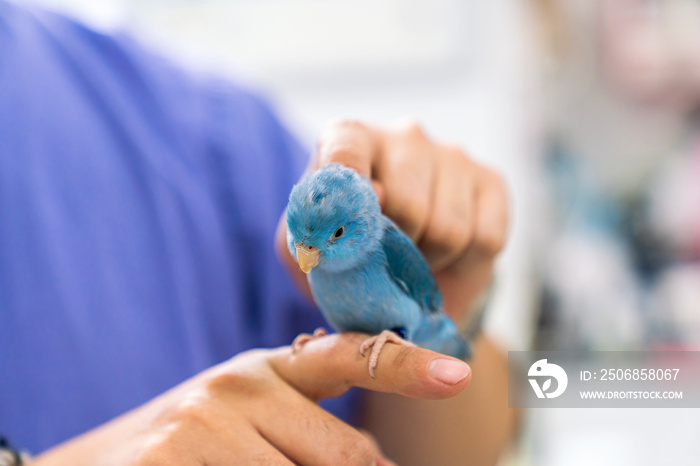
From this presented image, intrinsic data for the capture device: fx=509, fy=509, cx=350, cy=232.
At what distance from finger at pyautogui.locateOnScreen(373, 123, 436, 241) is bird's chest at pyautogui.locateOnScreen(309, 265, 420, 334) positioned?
91 millimetres

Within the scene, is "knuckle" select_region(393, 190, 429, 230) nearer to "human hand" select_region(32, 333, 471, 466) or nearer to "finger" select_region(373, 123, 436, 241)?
"finger" select_region(373, 123, 436, 241)

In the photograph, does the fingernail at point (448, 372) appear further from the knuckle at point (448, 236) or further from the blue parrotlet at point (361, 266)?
the knuckle at point (448, 236)

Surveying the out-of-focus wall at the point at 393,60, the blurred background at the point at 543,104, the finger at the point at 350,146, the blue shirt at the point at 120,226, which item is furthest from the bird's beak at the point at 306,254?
the out-of-focus wall at the point at 393,60

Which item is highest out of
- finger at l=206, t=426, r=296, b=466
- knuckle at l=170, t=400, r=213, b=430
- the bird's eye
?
the bird's eye

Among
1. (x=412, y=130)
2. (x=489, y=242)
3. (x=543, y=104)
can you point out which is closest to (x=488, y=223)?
(x=489, y=242)

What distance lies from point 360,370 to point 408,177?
22 cm

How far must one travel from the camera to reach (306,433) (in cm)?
40

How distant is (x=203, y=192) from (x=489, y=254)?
58 cm

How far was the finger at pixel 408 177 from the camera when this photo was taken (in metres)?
0.51

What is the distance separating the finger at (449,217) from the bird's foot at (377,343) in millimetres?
146

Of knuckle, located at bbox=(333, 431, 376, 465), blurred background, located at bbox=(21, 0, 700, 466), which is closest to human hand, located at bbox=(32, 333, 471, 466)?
knuckle, located at bbox=(333, 431, 376, 465)

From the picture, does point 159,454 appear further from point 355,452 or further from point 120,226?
point 120,226

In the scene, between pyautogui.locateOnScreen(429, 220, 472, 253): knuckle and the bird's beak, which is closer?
the bird's beak

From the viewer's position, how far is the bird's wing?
0.43m
